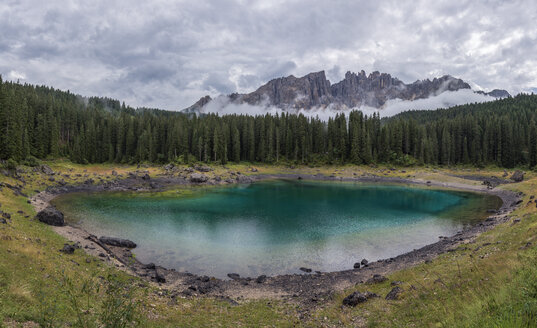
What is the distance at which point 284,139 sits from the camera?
468 ft

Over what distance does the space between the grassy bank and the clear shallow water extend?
794 cm

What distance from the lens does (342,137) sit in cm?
13788

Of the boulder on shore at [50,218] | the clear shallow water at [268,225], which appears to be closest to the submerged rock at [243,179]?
the clear shallow water at [268,225]

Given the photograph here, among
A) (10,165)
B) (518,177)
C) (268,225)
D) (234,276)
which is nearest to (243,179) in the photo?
(268,225)

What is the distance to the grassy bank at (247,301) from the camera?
755 cm

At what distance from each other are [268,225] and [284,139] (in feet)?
338

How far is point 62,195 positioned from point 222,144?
73.2 metres

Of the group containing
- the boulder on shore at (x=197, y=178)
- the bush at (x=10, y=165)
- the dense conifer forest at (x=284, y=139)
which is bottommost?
the boulder on shore at (x=197, y=178)

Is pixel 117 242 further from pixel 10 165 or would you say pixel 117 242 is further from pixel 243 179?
pixel 243 179

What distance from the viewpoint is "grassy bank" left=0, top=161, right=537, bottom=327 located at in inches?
297

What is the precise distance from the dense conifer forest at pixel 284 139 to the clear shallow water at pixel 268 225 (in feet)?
196

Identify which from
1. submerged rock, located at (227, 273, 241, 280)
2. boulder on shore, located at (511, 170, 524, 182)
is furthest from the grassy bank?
boulder on shore, located at (511, 170, 524, 182)

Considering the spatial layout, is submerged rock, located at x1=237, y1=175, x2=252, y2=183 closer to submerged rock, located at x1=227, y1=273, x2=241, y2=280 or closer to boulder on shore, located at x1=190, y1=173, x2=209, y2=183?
boulder on shore, located at x1=190, y1=173, x2=209, y2=183

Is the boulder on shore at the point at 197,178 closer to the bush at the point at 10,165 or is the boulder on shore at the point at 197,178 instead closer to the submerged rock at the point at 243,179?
the submerged rock at the point at 243,179
